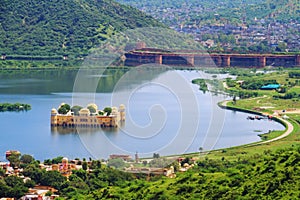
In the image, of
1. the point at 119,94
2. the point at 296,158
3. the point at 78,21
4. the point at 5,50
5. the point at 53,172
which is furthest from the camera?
the point at 78,21

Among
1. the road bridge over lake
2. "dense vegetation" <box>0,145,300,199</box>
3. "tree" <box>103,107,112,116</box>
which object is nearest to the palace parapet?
"tree" <box>103,107,112,116</box>

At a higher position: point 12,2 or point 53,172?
point 12,2

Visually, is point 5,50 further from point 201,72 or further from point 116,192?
point 116,192

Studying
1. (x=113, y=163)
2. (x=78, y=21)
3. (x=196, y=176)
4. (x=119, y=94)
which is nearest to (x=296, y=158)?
(x=196, y=176)

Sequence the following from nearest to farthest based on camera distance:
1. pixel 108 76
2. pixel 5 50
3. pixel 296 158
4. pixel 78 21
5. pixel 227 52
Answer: pixel 296 158 < pixel 108 76 < pixel 227 52 < pixel 5 50 < pixel 78 21

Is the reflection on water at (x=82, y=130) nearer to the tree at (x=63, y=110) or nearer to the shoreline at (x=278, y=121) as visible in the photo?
the tree at (x=63, y=110)

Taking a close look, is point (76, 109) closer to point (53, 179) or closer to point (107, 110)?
point (107, 110)

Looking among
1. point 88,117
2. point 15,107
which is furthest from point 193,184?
point 15,107
